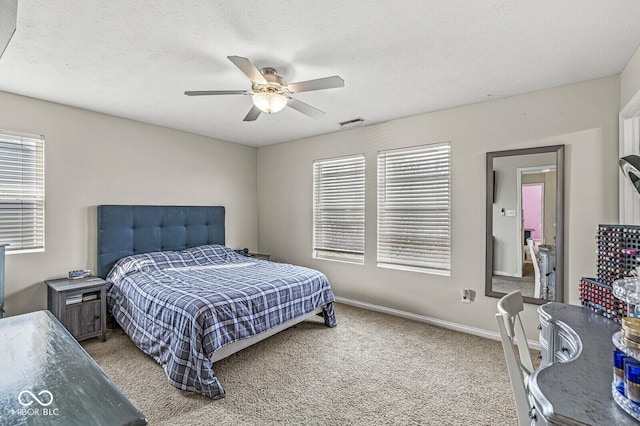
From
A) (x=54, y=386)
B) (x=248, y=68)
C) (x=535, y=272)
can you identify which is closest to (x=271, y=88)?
(x=248, y=68)

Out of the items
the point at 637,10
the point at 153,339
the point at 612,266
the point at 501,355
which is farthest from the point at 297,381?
the point at 637,10

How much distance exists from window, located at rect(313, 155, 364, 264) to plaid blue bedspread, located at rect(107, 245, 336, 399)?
98 cm

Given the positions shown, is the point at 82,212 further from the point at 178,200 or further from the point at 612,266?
the point at 612,266

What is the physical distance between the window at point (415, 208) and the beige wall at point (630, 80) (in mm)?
1402

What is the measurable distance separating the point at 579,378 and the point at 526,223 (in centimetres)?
226

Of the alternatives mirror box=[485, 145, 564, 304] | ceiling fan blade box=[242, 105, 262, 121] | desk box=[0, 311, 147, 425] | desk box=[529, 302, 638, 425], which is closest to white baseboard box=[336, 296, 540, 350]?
mirror box=[485, 145, 564, 304]

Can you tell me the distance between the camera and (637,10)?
1740 millimetres

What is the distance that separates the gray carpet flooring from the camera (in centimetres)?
203

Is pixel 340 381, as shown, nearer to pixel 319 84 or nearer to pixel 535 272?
pixel 535 272

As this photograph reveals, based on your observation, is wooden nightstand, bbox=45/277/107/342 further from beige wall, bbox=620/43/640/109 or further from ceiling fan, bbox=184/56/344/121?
beige wall, bbox=620/43/640/109

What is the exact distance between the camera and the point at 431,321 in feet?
11.6

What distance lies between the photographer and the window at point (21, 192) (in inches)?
117

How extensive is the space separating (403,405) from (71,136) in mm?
4084

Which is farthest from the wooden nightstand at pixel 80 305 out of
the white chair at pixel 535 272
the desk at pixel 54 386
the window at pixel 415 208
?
the white chair at pixel 535 272
